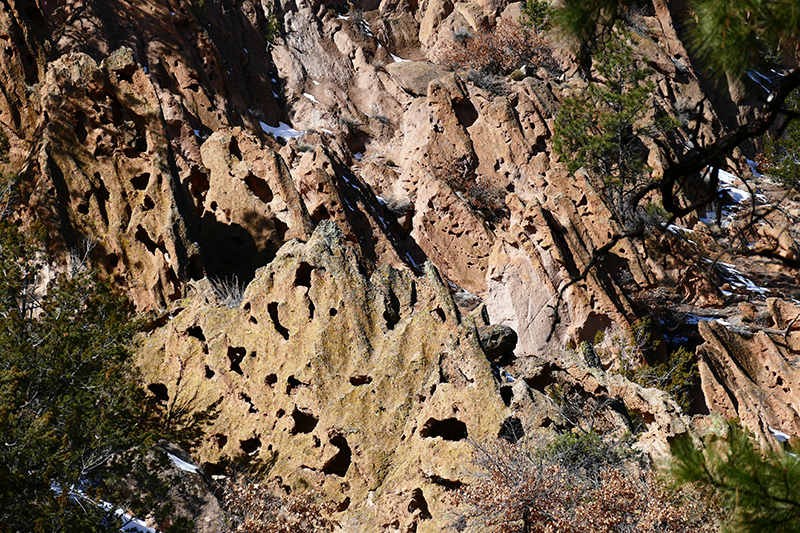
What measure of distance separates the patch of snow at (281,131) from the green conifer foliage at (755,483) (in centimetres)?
2793

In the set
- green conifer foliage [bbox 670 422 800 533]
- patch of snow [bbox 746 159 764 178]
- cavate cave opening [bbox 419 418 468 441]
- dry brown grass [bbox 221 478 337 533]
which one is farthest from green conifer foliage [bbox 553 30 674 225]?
green conifer foliage [bbox 670 422 800 533]

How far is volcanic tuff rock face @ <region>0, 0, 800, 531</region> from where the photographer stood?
916cm

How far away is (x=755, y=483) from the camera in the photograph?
287 cm

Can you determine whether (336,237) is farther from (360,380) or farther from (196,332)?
(196,332)

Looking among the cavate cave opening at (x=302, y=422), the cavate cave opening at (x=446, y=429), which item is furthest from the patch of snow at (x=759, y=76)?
the cavate cave opening at (x=302, y=422)

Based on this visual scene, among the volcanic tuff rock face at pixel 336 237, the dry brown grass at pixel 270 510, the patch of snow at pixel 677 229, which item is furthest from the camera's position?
the patch of snow at pixel 677 229

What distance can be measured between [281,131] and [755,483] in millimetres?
29513

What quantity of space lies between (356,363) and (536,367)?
272 centimetres

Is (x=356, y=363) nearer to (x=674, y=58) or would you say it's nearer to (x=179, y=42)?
(x=179, y=42)

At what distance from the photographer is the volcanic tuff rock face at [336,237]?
916 centimetres

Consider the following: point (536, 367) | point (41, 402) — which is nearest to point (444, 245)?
point (536, 367)

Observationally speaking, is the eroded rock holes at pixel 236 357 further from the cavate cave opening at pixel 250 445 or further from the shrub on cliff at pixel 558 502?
the shrub on cliff at pixel 558 502

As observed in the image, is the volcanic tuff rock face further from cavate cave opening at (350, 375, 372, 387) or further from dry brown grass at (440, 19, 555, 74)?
dry brown grass at (440, 19, 555, 74)

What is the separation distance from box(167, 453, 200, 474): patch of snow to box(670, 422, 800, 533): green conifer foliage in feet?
24.4
